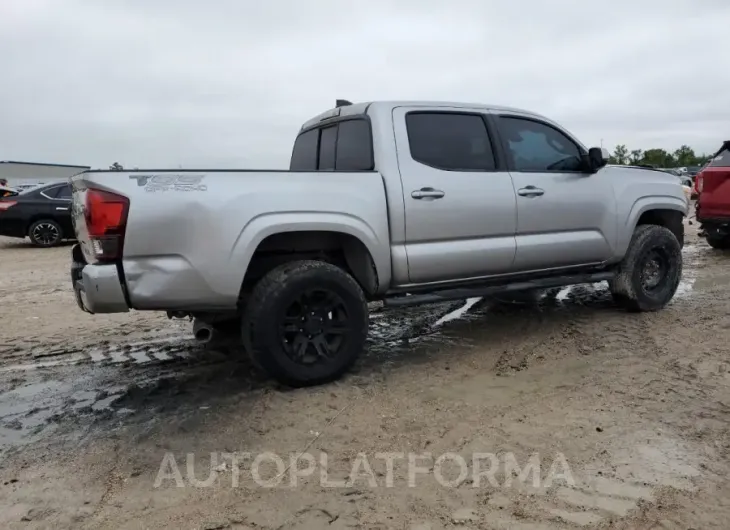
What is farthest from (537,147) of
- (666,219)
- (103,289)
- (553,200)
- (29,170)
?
(29,170)

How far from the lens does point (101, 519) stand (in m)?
2.66

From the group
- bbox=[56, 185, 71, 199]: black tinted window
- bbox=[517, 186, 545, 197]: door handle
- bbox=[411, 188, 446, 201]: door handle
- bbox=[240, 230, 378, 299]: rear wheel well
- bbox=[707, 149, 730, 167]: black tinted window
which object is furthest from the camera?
bbox=[56, 185, 71, 199]: black tinted window

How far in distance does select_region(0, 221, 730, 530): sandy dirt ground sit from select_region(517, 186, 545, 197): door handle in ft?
4.17

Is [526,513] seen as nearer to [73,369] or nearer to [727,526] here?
[727,526]

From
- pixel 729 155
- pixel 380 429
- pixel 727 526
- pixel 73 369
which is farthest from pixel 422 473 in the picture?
pixel 729 155

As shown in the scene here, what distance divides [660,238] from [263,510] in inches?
192

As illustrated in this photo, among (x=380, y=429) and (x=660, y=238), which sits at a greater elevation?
(x=660, y=238)

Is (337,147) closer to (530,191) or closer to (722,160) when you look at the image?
(530,191)

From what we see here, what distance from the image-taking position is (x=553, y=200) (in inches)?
202

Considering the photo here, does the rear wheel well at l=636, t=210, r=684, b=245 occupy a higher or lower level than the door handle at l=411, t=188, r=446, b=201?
lower

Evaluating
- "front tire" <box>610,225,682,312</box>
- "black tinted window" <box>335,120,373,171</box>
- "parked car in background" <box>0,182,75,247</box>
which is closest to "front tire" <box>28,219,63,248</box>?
"parked car in background" <box>0,182,75,247</box>

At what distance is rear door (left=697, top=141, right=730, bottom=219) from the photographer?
29.8ft

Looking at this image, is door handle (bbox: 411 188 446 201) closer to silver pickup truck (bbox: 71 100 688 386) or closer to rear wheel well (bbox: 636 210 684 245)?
silver pickup truck (bbox: 71 100 688 386)

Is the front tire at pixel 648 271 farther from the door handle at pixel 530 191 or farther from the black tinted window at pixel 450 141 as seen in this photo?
the black tinted window at pixel 450 141
